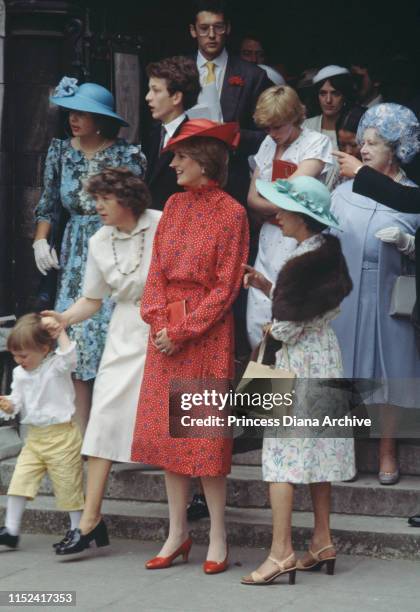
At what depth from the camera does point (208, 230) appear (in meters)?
7.03

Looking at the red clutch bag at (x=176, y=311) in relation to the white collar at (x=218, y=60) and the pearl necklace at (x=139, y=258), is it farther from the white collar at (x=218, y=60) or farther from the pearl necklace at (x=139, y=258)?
the white collar at (x=218, y=60)

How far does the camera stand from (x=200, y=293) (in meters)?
7.06

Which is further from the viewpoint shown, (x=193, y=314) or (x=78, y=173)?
(x=78, y=173)

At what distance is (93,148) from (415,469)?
8.00ft

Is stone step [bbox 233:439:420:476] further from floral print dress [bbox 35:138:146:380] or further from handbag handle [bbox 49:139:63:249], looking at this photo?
handbag handle [bbox 49:139:63:249]

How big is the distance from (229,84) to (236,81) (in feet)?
0.14

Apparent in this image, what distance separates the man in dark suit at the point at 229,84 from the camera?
856 centimetres

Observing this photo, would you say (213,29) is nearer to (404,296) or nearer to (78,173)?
(78,173)

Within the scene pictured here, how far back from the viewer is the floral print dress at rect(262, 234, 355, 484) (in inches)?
263

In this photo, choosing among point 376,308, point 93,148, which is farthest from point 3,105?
point 376,308

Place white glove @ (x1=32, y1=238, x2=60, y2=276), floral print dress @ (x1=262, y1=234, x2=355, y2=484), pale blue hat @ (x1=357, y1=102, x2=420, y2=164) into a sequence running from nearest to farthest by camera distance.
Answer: floral print dress @ (x1=262, y1=234, x2=355, y2=484) → pale blue hat @ (x1=357, y1=102, x2=420, y2=164) → white glove @ (x1=32, y1=238, x2=60, y2=276)

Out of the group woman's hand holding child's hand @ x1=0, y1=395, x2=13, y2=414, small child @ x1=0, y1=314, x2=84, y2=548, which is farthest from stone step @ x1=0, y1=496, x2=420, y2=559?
woman's hand holding child's hand @ x1=0, y1=395, x2=13, y2=414

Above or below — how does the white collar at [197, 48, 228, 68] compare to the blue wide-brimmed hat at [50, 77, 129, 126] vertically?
above

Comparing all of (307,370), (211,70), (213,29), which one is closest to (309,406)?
(307,370)
